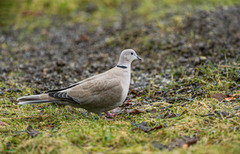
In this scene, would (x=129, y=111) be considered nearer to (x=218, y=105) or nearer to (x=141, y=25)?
(x=218, y=105)

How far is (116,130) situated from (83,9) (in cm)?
840

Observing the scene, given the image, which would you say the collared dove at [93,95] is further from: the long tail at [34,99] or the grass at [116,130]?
the grass at [116,130]

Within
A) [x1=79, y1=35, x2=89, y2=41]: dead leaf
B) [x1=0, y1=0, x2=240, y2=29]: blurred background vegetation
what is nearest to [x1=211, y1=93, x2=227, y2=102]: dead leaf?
[x1=79, y1=35, x2=89, y2=41]: dead leaf

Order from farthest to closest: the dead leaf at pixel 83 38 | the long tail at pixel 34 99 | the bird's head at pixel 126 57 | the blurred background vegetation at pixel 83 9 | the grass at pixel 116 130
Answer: the blurred background vegetation at pixel 83 9 → the dead leaf at pixel 83 38 → the bird's head at pixel 126 57 → the long tail at pixel 34 99 → the grass at pixel 116 130

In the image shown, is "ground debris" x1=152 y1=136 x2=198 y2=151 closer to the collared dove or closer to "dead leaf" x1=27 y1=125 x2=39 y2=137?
the collared dove

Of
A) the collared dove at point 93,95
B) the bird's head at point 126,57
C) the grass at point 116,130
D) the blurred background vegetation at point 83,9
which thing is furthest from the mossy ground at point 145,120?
the blurred background vegetation at point 83,9

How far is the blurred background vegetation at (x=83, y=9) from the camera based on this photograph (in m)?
9.89

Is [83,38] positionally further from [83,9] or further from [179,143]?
[179,143]

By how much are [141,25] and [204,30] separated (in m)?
2.07

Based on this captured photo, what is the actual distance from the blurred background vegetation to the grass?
19.3ft

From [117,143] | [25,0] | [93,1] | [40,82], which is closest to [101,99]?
[117,143]

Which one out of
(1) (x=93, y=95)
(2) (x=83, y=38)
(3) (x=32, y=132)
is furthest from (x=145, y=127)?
(2) (x=83, y=38)

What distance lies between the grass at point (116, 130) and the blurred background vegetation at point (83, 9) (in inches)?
231

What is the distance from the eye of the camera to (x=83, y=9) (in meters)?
11.1
